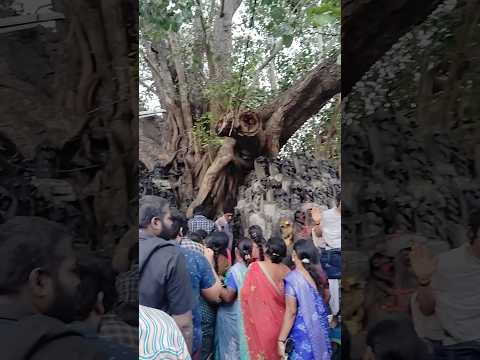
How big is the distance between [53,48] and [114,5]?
23.5 inches

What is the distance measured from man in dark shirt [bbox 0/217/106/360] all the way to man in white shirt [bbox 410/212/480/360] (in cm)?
251

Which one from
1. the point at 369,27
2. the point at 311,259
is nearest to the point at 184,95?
the point at 369,27

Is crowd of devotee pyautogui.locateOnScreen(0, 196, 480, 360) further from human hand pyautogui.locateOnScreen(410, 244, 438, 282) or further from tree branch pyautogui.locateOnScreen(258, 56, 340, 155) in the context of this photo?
tree branch pyautogui.locateOnScreen(258, 56, 340, 155)

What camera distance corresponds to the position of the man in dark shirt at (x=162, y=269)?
4.89m

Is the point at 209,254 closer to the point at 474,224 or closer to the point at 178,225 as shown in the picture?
the point at 178,225

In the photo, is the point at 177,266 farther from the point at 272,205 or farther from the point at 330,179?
the point at 330,179

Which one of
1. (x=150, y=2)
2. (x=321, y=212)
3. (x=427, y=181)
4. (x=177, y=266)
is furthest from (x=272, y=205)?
(x=150, y=2)

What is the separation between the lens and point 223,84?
499cm

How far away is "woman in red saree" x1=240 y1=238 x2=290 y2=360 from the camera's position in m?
4.96

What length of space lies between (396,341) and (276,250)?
1.13m

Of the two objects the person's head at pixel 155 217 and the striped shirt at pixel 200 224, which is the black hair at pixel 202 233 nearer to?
the striped shirt at pixel 200 224

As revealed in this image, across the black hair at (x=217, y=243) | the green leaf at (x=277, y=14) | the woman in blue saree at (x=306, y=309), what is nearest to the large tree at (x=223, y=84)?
the green leaf at (x=277, y=14)

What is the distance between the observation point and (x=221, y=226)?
5.02 m

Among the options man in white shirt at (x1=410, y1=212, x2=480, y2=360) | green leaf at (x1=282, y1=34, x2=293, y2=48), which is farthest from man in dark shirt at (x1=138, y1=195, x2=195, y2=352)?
man in white shirt at (x1=410, y1=212, x2=480, y2=360)
